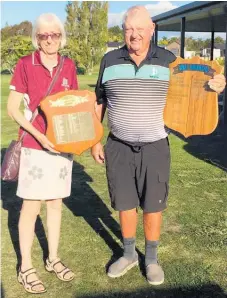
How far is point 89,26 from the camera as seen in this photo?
37594 mm

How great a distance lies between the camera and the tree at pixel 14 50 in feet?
95.6

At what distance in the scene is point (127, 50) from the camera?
2.58 meters

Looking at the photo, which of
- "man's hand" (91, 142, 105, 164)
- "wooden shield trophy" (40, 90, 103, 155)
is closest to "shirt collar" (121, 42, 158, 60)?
"wooden shield trophy" (40, 90, 103, 155)

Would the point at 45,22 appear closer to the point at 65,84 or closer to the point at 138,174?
the point at 65,84

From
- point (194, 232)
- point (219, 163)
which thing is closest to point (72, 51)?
point (219, 163)

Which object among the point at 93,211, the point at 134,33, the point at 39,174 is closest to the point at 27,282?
the point at 39,174

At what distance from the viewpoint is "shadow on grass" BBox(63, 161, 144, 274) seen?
137 inches

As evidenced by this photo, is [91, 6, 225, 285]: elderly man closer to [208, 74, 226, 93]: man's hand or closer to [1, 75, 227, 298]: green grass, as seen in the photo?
[208, 74, 226, 93]: man's hand

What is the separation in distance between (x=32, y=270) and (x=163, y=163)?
1.16 meters

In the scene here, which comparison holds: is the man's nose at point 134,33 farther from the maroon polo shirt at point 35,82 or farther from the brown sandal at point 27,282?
the brown sandal at point 27,282

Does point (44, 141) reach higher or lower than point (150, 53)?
lower

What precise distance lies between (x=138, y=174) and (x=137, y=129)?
0.33 meters

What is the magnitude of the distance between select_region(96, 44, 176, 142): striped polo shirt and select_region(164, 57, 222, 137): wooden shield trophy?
2.5 inches

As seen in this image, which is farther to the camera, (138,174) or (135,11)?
(138,174)
